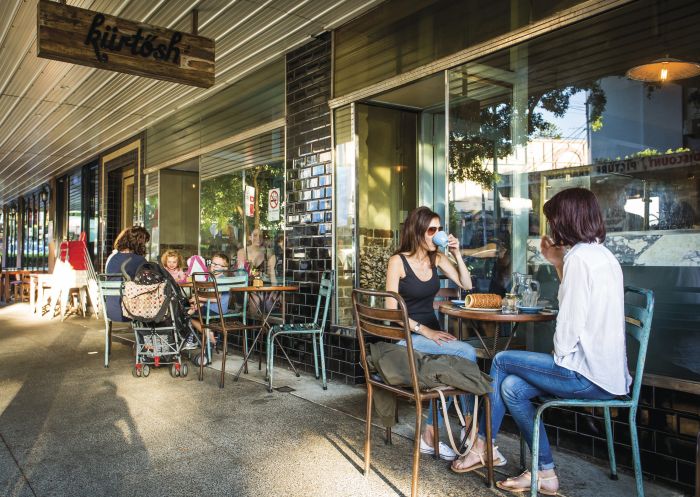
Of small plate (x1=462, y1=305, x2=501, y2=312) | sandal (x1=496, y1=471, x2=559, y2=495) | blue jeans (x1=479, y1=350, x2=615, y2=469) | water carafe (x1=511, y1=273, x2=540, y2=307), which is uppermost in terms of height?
water carafe (x1=511, y1=273, x2=540, y2=307)

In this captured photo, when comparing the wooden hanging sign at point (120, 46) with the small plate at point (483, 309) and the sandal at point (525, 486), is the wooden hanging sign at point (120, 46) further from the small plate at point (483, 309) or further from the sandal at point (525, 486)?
Result: the sandal at point (525, 486)

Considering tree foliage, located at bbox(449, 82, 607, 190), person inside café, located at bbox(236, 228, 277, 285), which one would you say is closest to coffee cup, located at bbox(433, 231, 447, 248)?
tree foliage, located at bbox(449, 82, 607, 190)

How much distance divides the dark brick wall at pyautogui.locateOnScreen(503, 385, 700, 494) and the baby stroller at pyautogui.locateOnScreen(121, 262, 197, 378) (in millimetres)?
3459

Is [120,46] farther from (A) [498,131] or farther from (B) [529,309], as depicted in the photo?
(B) [529,309]

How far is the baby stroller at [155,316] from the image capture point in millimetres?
5016

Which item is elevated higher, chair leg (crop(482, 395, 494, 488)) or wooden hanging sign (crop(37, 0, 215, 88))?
wooden hanging sign (crop(37, 0, 215, 88))

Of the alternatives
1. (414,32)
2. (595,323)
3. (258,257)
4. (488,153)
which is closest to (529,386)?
(595,323)

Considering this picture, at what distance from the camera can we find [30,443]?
3.32 meters

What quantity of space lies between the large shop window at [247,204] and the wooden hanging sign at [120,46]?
1.53 meters

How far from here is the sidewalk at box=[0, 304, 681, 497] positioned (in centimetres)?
273

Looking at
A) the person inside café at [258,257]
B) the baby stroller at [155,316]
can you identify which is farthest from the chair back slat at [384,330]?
→ the person inside café at [258,257]

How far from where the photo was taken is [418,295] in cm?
327

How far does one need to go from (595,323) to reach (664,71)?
1.69 metres

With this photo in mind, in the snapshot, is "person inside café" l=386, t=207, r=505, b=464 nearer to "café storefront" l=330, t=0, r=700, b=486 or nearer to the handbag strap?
the handbag strap
